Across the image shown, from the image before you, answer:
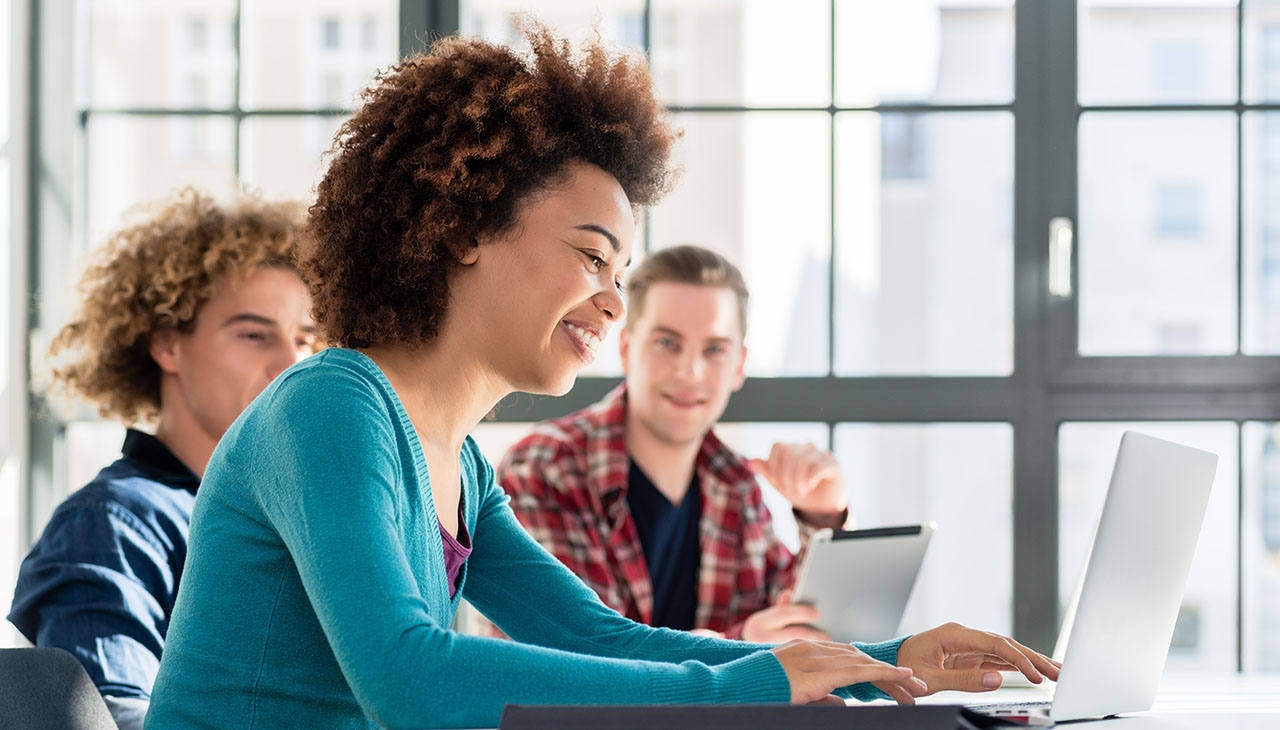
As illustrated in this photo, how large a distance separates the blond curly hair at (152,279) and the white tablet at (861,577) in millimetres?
1039

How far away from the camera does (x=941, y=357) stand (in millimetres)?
18656

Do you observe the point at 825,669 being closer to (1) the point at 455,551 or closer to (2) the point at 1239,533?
(1) the point at 455,551

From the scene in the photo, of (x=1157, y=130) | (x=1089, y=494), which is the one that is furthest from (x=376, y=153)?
(x=1157, y=130)

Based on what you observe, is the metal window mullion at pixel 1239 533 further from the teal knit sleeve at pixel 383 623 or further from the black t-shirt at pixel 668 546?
the teal knit sleeve at pixel 383 623

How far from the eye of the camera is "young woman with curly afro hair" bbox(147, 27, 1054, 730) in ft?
3.05

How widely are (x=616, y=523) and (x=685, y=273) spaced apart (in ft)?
1.73

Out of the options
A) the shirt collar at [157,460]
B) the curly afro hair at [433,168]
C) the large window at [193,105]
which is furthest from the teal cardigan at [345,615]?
the shirt collar at [157,460]

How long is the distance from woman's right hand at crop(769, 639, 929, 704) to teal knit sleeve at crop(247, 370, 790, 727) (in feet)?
0.05

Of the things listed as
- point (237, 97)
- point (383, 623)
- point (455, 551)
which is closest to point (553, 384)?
point (455, 551)

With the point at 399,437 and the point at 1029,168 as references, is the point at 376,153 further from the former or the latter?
the point at 1029,168

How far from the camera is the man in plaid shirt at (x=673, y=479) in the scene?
2139 mm

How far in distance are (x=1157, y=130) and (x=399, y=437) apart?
20235 millimetres

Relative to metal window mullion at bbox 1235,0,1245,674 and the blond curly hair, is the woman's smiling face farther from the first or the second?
metal window mullion at bbox 1235,0,1245,674

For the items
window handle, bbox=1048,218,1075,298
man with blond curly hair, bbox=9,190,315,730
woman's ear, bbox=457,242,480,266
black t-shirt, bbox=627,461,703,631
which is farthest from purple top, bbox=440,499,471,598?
window handle, bbox=1048,218,1075,298
